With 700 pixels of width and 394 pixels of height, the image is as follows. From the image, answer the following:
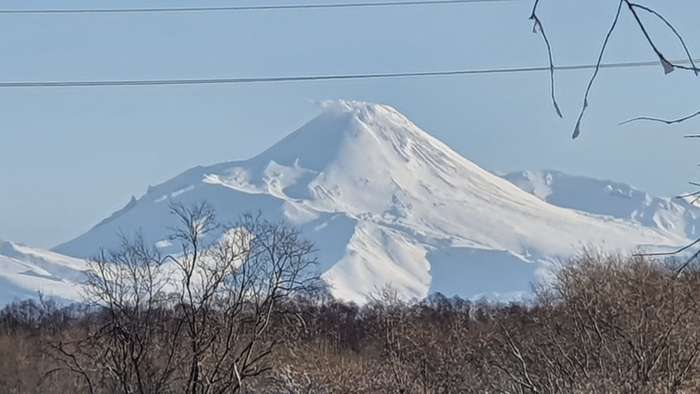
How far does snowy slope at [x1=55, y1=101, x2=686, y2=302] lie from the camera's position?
15850 cm

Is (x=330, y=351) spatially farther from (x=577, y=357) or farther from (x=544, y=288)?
(x=577, y=357)

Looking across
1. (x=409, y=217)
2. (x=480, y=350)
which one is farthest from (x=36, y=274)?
(x=480, y=350)

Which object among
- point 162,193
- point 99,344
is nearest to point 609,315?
point 99,344

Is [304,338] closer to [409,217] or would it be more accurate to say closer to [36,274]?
[409,217]

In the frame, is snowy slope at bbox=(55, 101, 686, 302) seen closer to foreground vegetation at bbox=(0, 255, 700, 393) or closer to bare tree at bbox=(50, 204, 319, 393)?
foreground vegetation at bbox=(0, 255, 700, 393)

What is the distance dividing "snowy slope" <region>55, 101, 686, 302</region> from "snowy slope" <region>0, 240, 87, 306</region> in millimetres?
8372

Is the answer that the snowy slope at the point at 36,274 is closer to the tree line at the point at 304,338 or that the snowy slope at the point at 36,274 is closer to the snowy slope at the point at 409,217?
the snowy slope at the point at 409,217

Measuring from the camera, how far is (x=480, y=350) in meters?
25.4

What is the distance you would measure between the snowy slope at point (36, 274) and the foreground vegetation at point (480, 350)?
5093 inches

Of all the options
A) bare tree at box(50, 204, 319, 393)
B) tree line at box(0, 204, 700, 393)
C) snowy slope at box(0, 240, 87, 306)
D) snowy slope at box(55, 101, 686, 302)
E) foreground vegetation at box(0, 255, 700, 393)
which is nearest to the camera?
foreground vegetation at box(0, 255, 700, 393)

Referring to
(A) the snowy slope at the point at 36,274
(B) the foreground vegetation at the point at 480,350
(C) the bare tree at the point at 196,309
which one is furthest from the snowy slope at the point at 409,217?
(C) the bare tree at the point at 196,309

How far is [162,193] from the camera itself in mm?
→ 197500

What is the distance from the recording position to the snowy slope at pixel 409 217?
158 metres

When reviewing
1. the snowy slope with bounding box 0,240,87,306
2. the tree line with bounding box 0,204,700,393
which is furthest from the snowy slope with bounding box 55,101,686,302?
the tree line with bounding box 0,204,700,393
